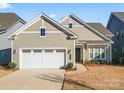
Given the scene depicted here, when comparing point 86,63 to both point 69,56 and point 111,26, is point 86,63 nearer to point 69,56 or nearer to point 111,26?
point 69,56

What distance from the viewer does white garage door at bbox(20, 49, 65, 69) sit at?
32.3m

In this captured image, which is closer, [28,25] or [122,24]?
[28,25]

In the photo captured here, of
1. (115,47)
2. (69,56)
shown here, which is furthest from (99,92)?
(115,47)

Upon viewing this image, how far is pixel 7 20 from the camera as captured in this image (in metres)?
43.6

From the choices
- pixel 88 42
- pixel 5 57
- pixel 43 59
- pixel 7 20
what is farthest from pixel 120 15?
pixel 5 57

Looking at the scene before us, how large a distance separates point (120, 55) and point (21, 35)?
16966 millimetres

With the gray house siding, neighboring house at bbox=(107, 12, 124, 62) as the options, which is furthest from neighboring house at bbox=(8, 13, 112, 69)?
neighboring house at bbox=(107, 12, 124, 62)

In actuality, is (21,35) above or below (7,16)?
below

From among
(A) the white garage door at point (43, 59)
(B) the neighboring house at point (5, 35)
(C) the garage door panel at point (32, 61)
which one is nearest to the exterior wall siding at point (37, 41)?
(A) the white garage door at point (43, 59)

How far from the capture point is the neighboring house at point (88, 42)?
130ft

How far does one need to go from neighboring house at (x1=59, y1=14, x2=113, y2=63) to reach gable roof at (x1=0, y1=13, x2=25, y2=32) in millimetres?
7247

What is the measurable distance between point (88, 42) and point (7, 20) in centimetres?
1214

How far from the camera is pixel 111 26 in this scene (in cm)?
5041

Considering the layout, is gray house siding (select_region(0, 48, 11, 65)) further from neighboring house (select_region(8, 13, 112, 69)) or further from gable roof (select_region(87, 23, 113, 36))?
gable roof (select_region(87, 23, 113, 36))
